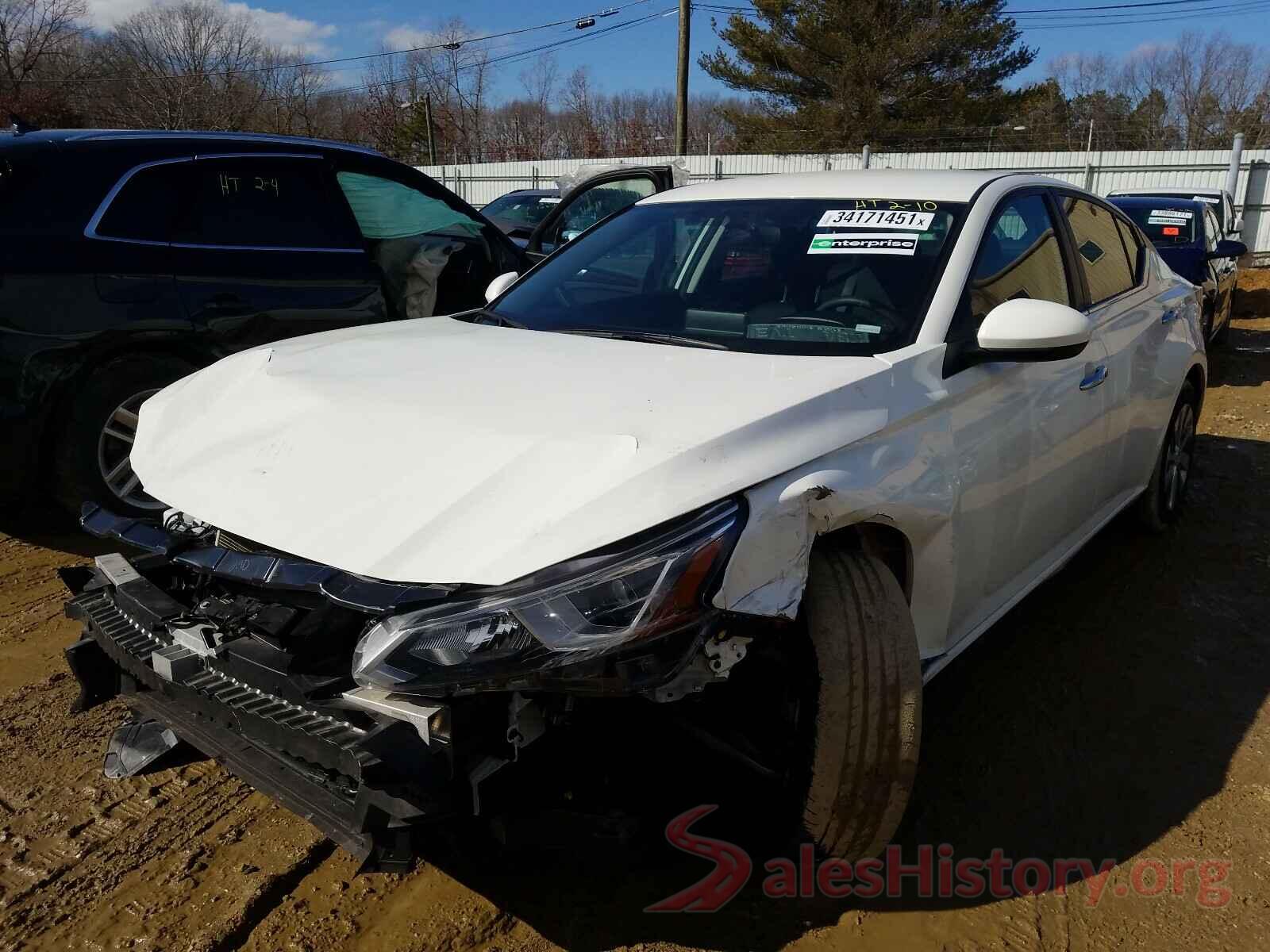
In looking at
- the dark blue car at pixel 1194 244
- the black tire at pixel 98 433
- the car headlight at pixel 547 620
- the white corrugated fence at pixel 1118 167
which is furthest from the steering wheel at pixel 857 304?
the white corrugated fence at pixel 1118 167

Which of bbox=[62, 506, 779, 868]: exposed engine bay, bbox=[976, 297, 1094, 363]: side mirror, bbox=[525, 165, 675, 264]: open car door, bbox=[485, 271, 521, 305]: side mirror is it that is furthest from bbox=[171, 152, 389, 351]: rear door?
bbox=[976, 297, 1094, 363]: side mirror

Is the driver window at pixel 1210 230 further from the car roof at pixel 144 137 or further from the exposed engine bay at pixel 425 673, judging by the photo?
the exposed engine bay at pixel 425 673

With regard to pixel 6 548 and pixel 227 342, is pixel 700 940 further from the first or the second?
pixel 6 548

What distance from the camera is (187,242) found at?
14.7ft

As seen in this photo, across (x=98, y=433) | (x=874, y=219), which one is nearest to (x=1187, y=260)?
(x=874, y=219)

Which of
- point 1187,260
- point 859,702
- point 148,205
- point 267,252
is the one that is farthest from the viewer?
point 1187,260

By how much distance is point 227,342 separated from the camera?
180 inches

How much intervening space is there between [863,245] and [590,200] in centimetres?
488

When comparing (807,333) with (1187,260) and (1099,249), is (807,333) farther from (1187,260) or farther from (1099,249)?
(1187,260)

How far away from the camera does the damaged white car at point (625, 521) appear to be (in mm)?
1815

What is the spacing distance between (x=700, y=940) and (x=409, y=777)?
0.84 m

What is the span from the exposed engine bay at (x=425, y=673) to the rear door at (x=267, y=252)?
Answer: 2.71 metres

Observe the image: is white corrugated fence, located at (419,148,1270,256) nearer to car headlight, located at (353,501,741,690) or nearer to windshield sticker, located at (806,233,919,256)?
windshield sticker, located at (806,233,919,256)

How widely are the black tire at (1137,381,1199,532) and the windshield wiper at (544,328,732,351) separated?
275 cm
